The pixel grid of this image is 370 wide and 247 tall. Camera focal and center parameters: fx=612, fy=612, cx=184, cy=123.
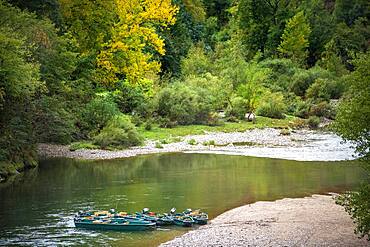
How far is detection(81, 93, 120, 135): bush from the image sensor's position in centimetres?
4778

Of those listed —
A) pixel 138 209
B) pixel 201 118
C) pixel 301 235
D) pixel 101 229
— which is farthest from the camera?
pixel 201 118

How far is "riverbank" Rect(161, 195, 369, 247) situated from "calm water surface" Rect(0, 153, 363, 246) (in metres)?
1.13

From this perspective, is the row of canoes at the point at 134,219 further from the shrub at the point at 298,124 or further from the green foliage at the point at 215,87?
the shrub at the point at 298,124

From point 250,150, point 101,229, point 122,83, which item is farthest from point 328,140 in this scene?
point 101,229

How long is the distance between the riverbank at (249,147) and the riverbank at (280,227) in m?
14.2

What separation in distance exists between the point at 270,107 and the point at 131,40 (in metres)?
17.9

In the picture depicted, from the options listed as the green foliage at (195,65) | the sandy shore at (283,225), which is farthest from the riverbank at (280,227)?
the green foliage at (195,65)

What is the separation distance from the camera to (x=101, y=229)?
23.6 metres

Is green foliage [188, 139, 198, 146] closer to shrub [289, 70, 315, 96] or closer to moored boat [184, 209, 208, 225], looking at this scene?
moored boat [184, 209, 208, 225]

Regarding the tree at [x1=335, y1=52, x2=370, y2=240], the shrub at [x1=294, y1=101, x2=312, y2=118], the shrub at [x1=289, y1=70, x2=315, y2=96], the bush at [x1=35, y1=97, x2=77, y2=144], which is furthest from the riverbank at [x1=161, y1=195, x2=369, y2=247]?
the shrub at [x1=289, y1=70, x2=315, y2=96]

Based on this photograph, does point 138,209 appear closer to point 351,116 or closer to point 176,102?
point 351,116

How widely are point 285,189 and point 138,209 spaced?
28.3 feet

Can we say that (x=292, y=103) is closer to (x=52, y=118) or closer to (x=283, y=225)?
(x=52, y=118)

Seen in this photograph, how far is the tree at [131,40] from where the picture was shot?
175ft
